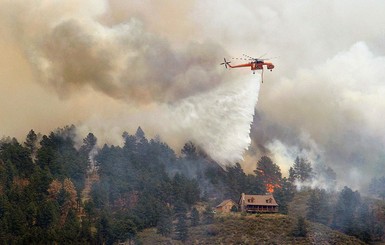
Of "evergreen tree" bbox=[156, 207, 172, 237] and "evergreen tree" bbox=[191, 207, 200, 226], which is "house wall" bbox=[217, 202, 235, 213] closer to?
"evergreen tree" bbox=[191, 207, 200, 226]

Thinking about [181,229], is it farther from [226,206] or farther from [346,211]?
[346,211]

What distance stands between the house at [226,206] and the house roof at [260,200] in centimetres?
373

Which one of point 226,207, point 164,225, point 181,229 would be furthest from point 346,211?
point 164,225

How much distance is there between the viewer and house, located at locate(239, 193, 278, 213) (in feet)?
630

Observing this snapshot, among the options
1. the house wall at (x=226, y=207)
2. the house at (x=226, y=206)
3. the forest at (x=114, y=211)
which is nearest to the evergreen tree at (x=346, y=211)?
the forest at (x=114, y=211)

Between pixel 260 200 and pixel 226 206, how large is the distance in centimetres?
977

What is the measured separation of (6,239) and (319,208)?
8138cm

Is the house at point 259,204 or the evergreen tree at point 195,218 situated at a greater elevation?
the house at point 259,204

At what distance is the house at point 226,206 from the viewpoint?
193375mm

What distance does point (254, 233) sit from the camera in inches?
6742

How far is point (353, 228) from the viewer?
173125mm

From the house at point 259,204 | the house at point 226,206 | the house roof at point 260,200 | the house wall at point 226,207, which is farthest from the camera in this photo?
the house at point 226,206

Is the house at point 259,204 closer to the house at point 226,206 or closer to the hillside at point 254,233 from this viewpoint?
the house at point 226,206

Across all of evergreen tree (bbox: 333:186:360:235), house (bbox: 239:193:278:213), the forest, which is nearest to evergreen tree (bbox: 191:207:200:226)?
the forest
